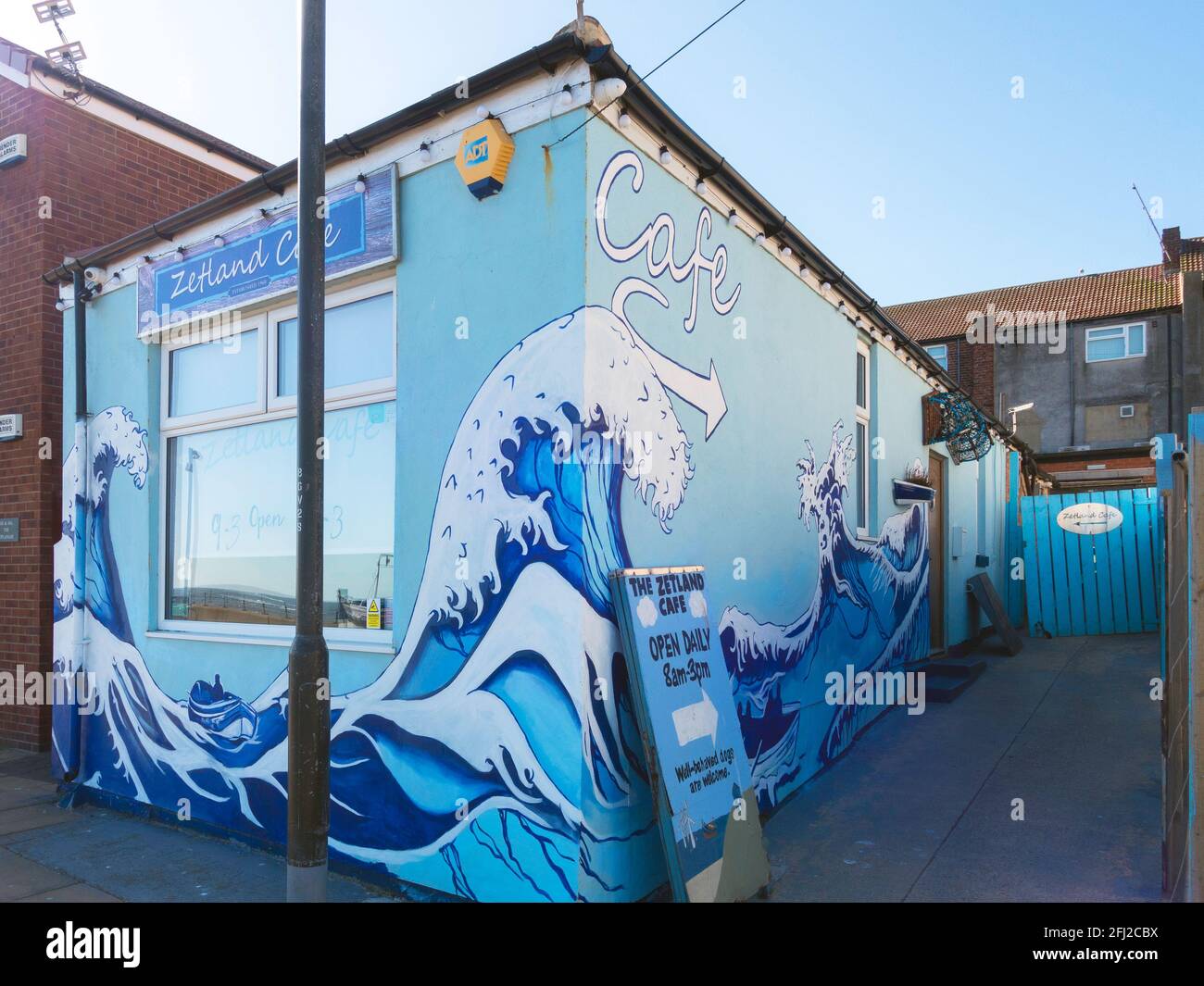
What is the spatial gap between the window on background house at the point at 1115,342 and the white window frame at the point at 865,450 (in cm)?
2344

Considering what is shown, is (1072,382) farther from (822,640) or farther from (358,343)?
(358,343)

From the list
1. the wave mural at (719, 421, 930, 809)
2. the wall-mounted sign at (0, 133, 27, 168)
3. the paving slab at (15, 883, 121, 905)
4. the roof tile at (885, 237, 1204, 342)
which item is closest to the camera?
the paving slab at (15, 883, 121, 905)

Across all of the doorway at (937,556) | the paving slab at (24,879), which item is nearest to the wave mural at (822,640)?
the doorway at (937,556)

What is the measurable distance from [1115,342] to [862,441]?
78.9 ft

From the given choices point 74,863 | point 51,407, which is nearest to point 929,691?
point 74,863

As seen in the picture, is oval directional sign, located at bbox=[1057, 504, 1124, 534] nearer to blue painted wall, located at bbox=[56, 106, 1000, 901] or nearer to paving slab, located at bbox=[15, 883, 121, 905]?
blue painted wall, located at bbox=[56, 106, 1000, 901]

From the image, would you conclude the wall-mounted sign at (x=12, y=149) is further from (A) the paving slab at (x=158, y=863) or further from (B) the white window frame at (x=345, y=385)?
(A) the paving slab at (x=158, y=863)

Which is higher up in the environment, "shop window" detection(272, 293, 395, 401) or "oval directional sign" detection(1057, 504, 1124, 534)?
"shop window" detection(272, 293, 395, 401)

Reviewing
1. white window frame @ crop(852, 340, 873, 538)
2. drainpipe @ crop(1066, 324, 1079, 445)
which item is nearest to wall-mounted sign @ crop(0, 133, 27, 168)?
white window frame @ crop(852, 340, 873, 538)

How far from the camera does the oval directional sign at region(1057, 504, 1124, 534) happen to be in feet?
42.0

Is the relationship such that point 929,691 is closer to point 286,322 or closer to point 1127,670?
point 1127,670

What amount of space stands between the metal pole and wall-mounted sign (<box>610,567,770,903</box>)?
132 centimetres

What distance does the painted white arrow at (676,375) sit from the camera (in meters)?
4.15
